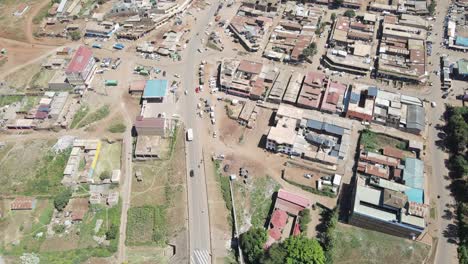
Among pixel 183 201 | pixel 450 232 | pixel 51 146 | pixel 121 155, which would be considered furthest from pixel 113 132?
pixel 450 232

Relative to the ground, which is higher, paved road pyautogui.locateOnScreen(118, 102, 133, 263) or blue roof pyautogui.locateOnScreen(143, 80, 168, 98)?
blue roof pyautogui.locateOnScreen(143, 80, 168, 98)

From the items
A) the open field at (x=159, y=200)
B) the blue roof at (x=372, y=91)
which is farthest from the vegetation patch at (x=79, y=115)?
the blue roof at (x=372, y=91)

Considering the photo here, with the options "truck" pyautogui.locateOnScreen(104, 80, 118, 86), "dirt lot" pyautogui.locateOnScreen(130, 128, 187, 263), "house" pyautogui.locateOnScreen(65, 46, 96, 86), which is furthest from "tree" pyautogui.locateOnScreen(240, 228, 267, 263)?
"house" pyautogui.locateOnScreen(65, 46, 96, 86)

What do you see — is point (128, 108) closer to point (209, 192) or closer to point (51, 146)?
point (51, 146)

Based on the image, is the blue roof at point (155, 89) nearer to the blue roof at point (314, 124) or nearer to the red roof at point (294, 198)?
the blue roof at point (314, 124)

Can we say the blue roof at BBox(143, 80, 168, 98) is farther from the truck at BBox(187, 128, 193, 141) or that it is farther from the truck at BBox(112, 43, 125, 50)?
the truck at BBox(112, 43, 125, 50)
